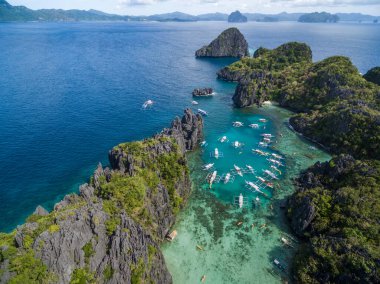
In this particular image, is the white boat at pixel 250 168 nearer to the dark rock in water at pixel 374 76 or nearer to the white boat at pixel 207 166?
the white boat at pixel 207 166

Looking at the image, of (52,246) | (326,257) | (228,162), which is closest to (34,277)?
(52,246)

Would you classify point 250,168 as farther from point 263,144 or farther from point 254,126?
point 254,126

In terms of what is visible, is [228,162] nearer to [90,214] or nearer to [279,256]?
[279,256]

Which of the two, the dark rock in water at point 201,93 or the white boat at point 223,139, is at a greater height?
the dark rock in water at point 201,93

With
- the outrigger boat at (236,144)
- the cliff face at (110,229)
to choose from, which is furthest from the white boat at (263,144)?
the cliff face at (110,229)

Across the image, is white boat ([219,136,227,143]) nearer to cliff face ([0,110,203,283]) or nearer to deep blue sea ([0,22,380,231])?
deep blue sea ([0,22,380,231])

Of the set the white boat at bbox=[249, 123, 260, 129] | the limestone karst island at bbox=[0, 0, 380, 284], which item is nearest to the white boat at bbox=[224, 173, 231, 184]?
the limestone karst island at bbox=[0, 0, 380, 284]
